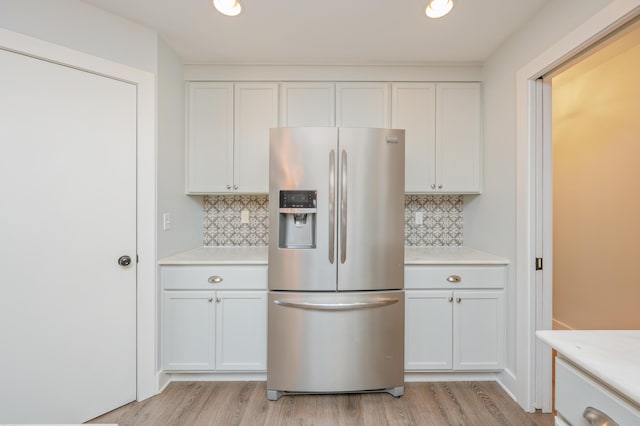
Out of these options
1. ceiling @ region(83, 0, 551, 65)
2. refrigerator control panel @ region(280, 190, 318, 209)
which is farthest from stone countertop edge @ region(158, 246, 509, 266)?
ceiling @ region(83, 0, 551, 65)

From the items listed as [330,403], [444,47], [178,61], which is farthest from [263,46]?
[330,403]

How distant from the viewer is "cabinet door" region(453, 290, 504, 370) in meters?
2.00

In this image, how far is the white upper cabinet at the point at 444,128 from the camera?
2348 millimetres

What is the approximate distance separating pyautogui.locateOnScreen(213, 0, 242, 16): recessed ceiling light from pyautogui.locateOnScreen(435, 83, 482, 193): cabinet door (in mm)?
1653

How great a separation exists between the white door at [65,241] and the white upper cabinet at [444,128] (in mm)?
2050

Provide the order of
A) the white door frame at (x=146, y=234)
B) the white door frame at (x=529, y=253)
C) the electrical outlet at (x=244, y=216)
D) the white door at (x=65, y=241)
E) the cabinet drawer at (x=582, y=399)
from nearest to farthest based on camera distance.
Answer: the cabinet drawer at (x=582, y=399), the white door at (x=65, y=241), the white door frame at (x=529, y=253), the white door frame at (x=146, y=234), the electrical outlet at (x=244, y=216)

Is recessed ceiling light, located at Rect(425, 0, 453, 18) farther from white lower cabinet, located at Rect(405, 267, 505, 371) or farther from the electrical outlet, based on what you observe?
the electrical outlet

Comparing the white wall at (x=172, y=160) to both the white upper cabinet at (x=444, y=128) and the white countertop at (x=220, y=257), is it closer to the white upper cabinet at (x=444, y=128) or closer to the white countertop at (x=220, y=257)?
the white countertop at (x=220, y=257)

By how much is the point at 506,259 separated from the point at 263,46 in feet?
7.80

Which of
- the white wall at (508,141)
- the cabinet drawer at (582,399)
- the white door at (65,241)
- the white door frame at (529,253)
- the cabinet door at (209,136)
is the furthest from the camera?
the cabinet door at (209,136)

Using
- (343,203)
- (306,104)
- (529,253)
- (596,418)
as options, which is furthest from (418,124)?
(596,418)

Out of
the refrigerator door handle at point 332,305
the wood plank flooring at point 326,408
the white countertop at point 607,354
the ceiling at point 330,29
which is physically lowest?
the wood plank flooring at point 326,408

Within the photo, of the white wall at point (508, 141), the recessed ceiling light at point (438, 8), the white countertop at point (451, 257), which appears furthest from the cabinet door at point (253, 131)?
the white wall at point (508, 141)

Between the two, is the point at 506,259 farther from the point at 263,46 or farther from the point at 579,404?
the point at 263,46
